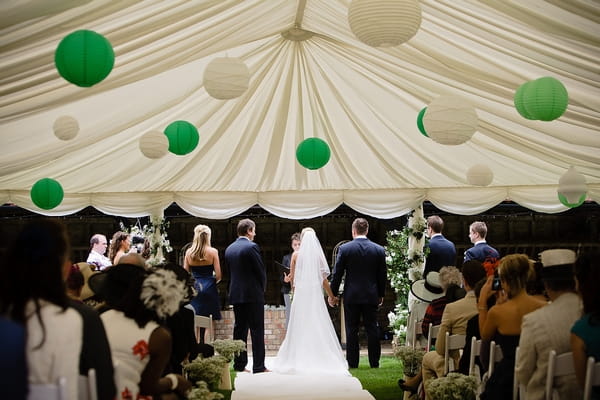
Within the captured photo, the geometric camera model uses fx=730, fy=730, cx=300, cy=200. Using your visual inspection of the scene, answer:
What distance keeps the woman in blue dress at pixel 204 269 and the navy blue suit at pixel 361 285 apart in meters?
1.40

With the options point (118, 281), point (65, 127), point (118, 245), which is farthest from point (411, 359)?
point (118, 245)

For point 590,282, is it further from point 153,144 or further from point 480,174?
point 480,174

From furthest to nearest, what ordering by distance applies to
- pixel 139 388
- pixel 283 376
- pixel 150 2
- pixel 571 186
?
pixel 283 376 < pixel 571 186 < pixel 150 2 < pixel 139 388

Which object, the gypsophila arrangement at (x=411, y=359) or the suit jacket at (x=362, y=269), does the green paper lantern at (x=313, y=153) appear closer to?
the suit jacket at (x=362, y=269)

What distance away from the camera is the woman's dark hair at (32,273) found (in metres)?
2.46

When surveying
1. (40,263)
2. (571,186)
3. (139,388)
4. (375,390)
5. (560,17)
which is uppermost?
(560,17)

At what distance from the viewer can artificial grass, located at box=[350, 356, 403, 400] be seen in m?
6.84

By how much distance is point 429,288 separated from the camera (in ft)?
23.4

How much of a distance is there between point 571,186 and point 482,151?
1951 mm

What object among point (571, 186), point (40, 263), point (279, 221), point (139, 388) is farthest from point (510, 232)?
point (40, 263)

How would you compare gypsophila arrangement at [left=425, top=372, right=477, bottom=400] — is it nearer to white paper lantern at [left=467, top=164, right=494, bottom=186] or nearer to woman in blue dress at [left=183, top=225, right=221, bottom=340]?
white paper lantern at [left=467, top=164, right=494, bottom=186]

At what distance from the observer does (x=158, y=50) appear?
18.3 feet

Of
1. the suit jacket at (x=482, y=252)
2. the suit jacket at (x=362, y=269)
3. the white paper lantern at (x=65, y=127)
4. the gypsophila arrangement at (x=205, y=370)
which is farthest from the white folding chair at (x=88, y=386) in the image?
the suit jacket at (x=482, y=252)

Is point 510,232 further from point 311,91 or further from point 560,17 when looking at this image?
point 560,17
